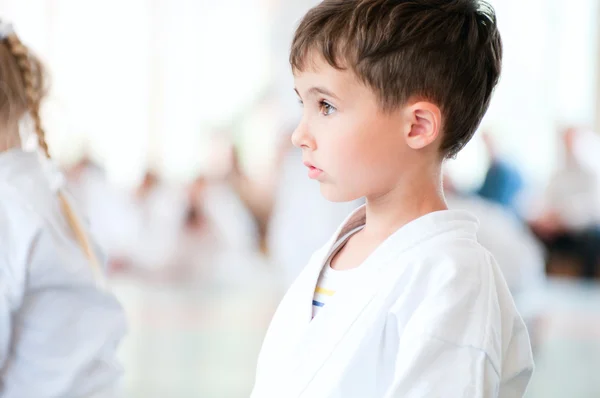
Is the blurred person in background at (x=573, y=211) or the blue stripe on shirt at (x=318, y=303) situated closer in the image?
the blue stripe on shirt at (x=318, y=303)

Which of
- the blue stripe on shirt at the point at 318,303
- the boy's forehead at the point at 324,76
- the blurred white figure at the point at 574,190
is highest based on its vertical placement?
the boy's forehead at the point at 324,76

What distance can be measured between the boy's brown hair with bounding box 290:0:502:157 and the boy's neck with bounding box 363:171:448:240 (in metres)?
0.10

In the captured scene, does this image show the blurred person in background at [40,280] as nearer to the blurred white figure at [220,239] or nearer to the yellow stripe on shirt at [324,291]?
the yellow stripe on shirt at [324,291]

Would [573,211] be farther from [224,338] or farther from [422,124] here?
[422,124]

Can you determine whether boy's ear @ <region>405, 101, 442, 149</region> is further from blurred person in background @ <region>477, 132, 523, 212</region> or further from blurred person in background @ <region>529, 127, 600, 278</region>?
blurred person in background @ <region>529, 127, 600, 278</region>

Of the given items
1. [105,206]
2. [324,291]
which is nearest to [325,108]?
[324,291]

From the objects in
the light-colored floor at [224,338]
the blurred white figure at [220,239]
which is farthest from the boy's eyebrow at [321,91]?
the blurred white figure at [220,239]

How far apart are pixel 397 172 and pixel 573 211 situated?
8.94 m

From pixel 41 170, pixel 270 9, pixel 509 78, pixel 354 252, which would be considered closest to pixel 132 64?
pixel 270 9

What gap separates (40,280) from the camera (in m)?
1.92

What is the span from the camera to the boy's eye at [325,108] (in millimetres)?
1321

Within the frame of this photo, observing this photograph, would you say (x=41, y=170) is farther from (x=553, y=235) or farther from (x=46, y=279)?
(x=553, y=235)

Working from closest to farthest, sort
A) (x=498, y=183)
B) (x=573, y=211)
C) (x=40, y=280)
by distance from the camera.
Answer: (x=40, y=280) < (x=498, y=183) < (x=573, y=211)

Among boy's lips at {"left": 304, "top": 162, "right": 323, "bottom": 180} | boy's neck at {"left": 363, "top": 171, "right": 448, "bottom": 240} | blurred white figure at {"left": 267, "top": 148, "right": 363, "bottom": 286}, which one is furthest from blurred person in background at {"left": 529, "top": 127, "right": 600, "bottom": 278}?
boy's lips at {"left": 304, "top": 162, "right": 323, "bottom": 180}
